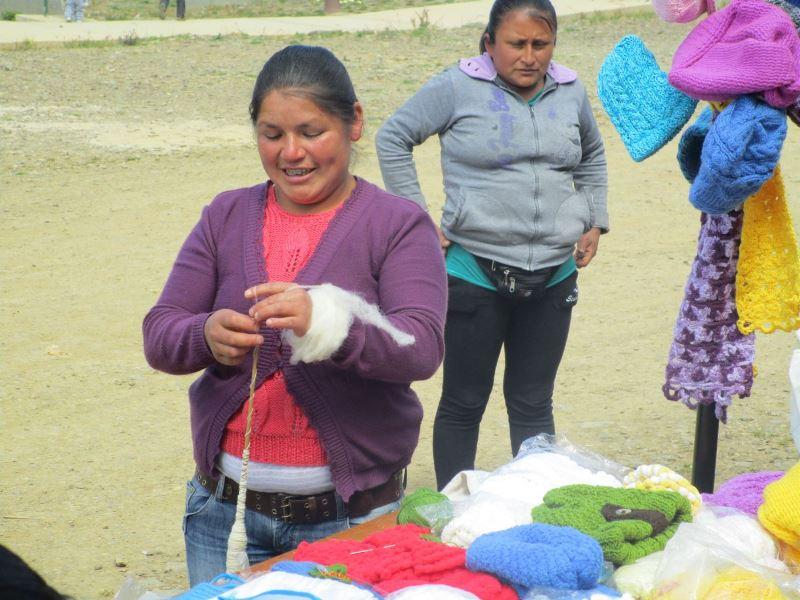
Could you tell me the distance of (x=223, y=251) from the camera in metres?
2.49

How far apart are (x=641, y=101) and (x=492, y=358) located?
3.91 feet

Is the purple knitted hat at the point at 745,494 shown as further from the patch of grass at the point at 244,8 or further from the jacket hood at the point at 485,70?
the patch of grass at the point at 244,8

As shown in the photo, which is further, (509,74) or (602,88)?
(509,74)

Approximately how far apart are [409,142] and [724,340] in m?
1.28

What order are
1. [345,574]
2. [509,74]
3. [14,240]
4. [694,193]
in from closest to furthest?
[345,574], [694,193], [509,74], [14,240]

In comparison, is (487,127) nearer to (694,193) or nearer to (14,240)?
(694,193)

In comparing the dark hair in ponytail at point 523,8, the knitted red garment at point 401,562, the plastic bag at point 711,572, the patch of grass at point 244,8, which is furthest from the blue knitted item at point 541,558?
the patch of grass at point 244,8

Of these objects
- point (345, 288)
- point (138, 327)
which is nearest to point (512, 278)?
point (345, 288)

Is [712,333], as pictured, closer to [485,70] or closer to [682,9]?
[682,9]

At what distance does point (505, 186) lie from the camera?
12.3 feet

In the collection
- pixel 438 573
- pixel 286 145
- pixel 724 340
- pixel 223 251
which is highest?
pixel 286 145

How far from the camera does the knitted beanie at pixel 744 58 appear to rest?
254 centimetres

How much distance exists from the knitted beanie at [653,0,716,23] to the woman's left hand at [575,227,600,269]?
128cm

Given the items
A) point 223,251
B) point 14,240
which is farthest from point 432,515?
point 14,240
